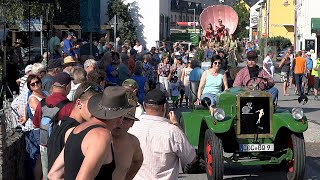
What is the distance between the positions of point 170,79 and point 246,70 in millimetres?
11935

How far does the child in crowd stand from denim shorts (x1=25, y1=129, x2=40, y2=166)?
13.7 metres

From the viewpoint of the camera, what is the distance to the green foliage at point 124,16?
56.3 m

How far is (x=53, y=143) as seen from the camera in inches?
253

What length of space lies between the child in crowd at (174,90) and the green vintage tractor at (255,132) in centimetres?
1209

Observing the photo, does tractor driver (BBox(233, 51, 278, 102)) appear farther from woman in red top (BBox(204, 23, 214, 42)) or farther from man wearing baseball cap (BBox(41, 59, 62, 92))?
woman in red top (BBox(204, 23, 214, 42))

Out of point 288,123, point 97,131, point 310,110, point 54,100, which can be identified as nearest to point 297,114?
point 288,123

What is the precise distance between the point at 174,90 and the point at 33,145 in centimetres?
1417

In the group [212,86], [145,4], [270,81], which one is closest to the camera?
[270,81]

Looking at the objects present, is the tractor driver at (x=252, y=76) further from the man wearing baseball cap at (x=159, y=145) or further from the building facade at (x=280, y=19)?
the building facade at (x=280, y=19)

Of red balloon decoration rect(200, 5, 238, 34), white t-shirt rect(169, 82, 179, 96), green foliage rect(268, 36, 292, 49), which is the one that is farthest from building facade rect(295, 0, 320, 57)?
red balloon decoration rect(200, 5, 238, 34)

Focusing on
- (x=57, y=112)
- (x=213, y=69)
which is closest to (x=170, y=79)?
(x=213, y=69)

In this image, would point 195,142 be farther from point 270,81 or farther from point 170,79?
point 170,79

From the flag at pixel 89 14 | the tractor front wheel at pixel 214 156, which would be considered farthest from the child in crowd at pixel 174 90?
the tractor front wheel at pixel 214 156

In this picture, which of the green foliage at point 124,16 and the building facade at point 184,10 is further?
the building facade at point 184,10
